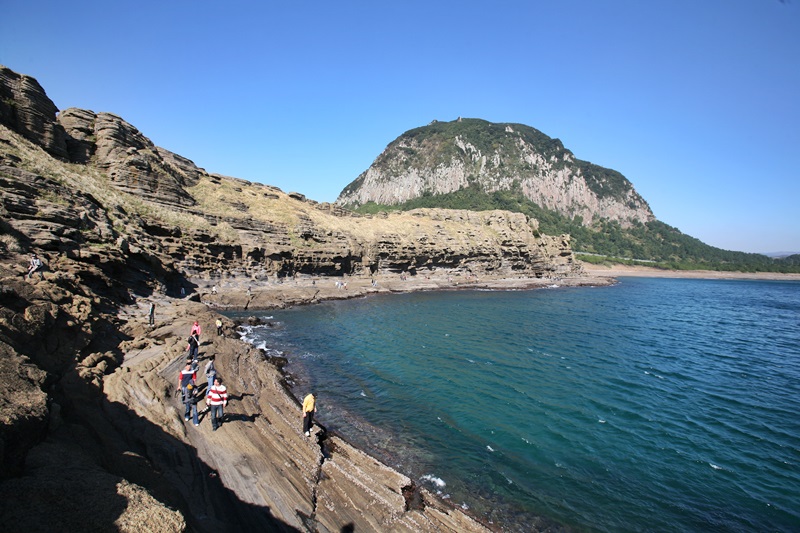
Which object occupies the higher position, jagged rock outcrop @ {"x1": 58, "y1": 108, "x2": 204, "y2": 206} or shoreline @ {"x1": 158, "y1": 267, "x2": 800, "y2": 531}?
jagged rock outcrop @ {"x1": 58, "y1": 108, "x2": 204, "y2": 206}

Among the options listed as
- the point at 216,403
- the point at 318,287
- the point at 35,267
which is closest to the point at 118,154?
the point at 318,287

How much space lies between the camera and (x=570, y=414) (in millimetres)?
19141

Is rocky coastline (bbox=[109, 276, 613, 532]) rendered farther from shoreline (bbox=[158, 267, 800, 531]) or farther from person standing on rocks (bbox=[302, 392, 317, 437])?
person standing on rocks (bbox=[302, 392, 317, 437])

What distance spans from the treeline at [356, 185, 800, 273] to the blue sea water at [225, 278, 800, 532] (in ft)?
438

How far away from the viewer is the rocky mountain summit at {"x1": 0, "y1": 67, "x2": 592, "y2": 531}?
6.50 meters

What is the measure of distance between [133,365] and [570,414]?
2177 centimetres

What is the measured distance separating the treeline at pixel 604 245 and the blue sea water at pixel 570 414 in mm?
133598

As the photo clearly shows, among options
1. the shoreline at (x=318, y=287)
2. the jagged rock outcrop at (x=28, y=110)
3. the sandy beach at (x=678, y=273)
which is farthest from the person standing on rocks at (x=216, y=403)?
the sandy beach at (x=678, y=273)

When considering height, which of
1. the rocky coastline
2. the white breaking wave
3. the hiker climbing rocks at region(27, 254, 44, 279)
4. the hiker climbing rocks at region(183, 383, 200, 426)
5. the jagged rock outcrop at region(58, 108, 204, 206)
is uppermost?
the jagged rock outcrop at region(58, 108, 204, 206)

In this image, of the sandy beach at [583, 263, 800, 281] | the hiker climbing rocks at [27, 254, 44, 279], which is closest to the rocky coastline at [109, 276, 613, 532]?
the hiker climbing rocks at [27, 254, 44, 279]

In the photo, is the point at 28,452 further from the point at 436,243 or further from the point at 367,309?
the point at 436,243

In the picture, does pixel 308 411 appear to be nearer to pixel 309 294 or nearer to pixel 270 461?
pixel 270 461

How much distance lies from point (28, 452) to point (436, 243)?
253 feet

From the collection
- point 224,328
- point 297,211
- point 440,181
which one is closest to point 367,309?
point 224,328
